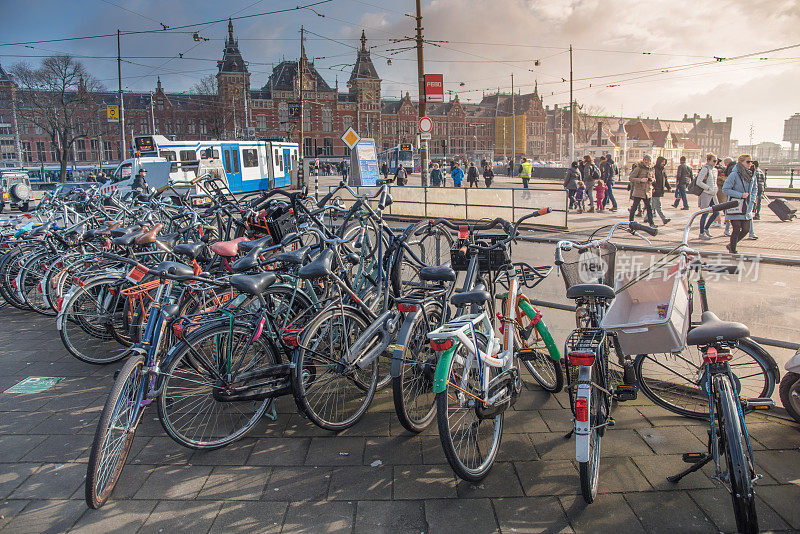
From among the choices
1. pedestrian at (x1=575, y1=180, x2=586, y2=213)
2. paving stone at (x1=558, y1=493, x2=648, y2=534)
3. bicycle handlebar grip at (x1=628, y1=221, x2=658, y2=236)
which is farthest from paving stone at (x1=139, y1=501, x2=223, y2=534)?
pedestrian at (x1=575, y1=180, x2=586, y2=213)

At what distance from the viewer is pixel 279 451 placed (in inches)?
126

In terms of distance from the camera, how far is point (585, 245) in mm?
3527

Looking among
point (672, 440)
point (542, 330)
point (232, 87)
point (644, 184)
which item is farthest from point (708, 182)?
point (232, 87)

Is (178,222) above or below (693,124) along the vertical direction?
below

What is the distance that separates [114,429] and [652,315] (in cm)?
284

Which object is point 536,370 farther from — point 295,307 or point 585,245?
point 295,307

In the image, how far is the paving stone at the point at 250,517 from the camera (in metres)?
2.50

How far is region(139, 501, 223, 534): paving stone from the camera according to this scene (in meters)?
2.50

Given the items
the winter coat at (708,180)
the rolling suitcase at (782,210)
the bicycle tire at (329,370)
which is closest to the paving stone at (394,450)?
the bicycle tire at (329,370)

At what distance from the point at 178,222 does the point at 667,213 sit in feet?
49.4

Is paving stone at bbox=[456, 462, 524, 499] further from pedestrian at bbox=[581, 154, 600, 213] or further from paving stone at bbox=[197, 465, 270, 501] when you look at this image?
pedestrian at bbox=[581, 154, 600, 213]

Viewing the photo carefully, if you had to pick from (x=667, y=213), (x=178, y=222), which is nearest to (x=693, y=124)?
(x=667, y=213)

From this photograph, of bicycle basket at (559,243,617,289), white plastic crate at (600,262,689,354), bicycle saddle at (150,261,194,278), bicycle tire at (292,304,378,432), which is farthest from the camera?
bicycle basket at (559,243,617,289)

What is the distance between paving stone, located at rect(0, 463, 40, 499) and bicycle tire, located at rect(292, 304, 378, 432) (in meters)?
1.48
